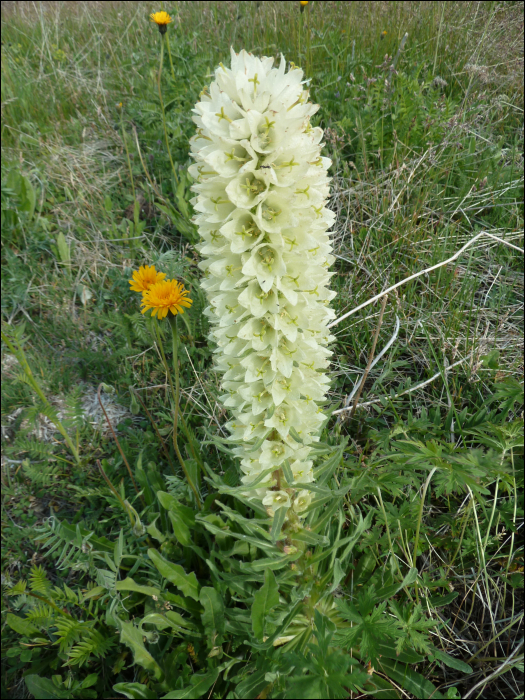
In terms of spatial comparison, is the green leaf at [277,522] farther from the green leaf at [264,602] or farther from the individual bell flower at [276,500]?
the green leaf at [264,602]

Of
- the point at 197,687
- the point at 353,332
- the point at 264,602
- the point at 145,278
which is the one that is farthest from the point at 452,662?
the point at 145,278

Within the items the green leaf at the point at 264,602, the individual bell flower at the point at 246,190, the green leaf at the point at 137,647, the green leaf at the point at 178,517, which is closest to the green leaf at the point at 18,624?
the green leaf at the point at 137,647

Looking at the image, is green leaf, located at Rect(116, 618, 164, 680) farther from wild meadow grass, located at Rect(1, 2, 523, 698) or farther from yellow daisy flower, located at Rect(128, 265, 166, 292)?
yellow daisy flower, located at Rect(128, 265, 166, 292)

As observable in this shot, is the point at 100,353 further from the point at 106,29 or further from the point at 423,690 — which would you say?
the point at 106,29

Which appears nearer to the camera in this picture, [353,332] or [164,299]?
[164,299]

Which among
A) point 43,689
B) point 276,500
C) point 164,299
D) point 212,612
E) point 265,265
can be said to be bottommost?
point 43,689

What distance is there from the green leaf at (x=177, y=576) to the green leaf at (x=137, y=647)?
0.83ft

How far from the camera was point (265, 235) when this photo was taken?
174 cm

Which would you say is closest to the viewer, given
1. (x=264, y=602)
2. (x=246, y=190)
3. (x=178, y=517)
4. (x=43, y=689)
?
(x=246, y=190)

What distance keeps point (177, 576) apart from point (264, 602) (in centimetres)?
54

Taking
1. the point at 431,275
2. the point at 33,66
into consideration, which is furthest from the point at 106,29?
the point at 431,275

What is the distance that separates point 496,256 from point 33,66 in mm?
7100

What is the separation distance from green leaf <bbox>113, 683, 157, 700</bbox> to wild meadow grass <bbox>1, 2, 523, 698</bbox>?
18 cm

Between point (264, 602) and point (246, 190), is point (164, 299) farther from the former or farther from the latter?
point (264, 602)
